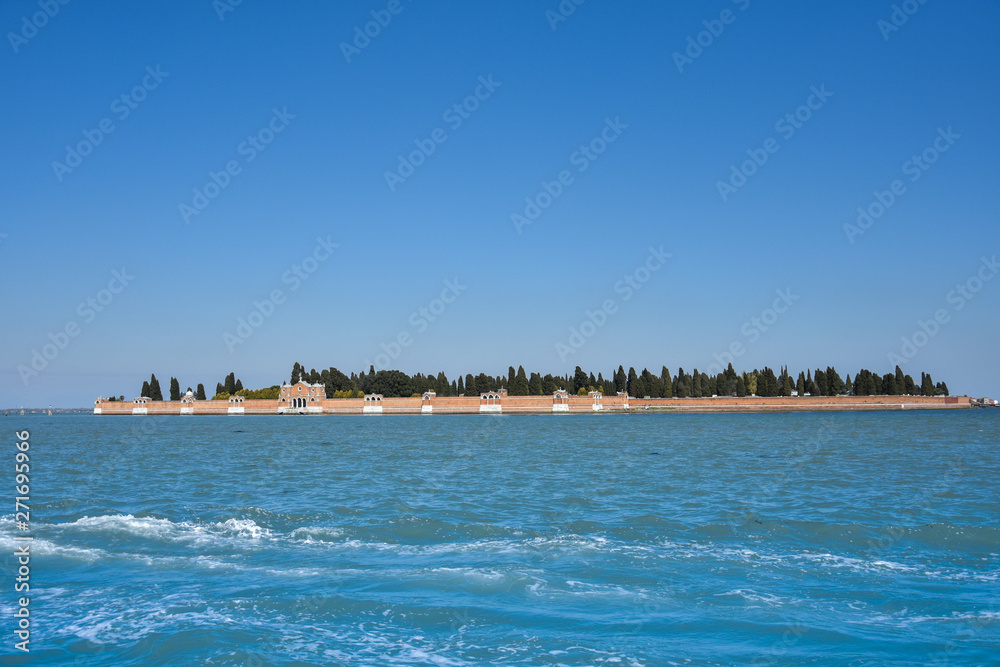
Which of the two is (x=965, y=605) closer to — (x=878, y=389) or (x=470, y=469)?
(x=470, y=469)

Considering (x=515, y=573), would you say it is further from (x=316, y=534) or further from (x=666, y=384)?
(x=666, y=384)

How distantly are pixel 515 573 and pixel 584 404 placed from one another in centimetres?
7779

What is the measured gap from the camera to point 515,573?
7.33 m

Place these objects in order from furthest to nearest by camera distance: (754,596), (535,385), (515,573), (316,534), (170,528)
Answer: (535,385) → (170,528) → (316,534) → (515,573) → (754,596)

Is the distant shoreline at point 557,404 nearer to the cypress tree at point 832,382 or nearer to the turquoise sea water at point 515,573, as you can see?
the cypress tree at point 832,382

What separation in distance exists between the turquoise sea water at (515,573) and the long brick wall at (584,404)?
6957cm

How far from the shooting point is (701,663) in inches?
202

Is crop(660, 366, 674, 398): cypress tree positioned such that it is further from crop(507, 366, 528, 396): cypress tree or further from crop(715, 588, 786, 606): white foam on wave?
crop(715, 588, 786, 606): white foam on wave

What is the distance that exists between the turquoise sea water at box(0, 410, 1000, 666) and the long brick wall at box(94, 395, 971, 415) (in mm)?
69574

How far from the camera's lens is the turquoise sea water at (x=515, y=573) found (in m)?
5.45

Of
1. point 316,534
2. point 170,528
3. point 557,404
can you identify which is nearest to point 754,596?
point 316,534

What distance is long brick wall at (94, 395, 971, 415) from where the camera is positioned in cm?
8350

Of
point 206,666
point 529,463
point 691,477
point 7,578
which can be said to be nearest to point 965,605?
point 206,666

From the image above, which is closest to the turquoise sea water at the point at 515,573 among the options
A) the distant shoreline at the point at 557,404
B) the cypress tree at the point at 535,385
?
the distant shoreline at the point at 557,404
